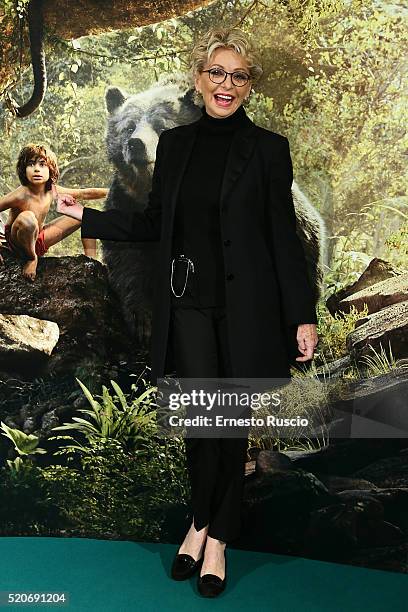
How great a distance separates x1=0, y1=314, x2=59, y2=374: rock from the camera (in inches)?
120

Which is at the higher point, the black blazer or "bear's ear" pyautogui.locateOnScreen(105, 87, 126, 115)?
"bear's ear" pyautogui.locateOnScreen(105, 87, 126, 115)

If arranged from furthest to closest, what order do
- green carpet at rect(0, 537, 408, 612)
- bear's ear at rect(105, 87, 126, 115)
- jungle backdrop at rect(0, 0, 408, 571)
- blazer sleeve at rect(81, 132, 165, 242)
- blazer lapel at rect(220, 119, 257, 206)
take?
1. bear's ear at rect(105, 87, 126, 115)
2. jungle backdrop at rect(0, 0, 408, 571)
3. blazer sleeve at rect(81, 132, 165, 242)
4. green carpet at rect(0, 537, 408, 612)
5. blazer lapel at rect(220, 119, 257, 206)

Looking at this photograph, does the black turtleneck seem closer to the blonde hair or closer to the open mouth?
the open mouth

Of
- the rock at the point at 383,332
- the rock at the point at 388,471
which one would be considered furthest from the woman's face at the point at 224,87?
the rock at the point at 388,471

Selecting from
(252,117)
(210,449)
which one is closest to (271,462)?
(210,449)

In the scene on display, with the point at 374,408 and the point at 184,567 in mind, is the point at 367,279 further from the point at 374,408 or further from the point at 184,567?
the point at 184,567

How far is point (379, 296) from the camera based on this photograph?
293cm

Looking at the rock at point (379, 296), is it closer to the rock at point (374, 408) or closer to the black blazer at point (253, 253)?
the rock at point (374, 408)

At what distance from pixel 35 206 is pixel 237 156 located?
941mm

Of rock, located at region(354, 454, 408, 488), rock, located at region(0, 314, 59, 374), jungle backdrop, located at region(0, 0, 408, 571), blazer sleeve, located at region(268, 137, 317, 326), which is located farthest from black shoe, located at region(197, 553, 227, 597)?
rock, located at region(0, 314, 59, 374)

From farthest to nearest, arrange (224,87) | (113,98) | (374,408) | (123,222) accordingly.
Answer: (113,98) → (374,408) → (123,222) → (224,87)

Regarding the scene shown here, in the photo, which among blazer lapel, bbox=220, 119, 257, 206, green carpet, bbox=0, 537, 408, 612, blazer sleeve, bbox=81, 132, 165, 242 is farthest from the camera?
blazer sleeve, bbox=81, 132, 165, 242

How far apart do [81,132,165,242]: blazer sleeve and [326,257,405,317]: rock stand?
782 mm

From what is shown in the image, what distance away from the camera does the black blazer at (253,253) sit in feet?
8.23
